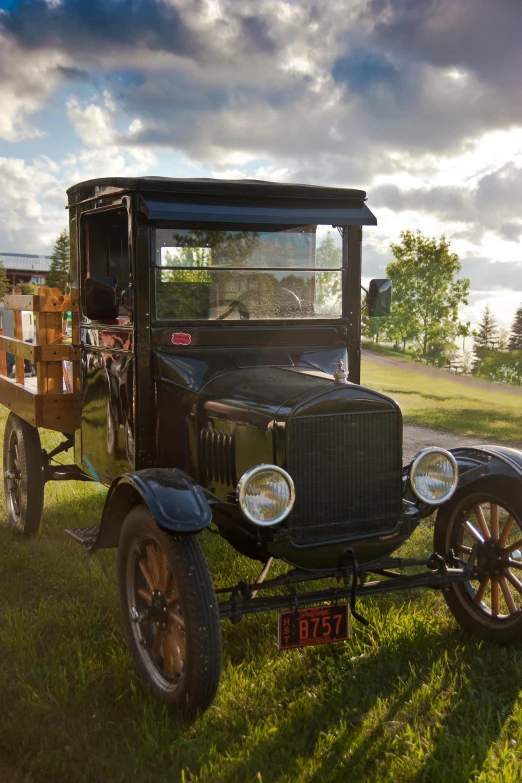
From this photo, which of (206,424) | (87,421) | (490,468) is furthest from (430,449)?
(87,421)

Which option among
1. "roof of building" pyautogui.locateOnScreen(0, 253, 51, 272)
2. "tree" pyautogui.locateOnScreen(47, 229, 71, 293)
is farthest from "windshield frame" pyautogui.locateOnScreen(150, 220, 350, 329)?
"roof of building" pyautogui.locateOnScreen(0, 253, 51, 272)

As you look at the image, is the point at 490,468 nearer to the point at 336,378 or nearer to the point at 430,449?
A: the point at 430,449

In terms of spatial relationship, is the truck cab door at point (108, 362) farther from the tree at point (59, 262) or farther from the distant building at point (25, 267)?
the distant building at point (25, 267)

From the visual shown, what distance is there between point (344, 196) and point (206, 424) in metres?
1.64

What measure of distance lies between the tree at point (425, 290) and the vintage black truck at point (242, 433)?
32412mm

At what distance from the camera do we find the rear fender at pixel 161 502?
3.22m

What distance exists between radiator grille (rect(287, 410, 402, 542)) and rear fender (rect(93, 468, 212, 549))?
18.8 inches

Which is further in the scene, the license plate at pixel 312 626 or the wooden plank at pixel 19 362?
the wooden plank at pixel 19 362

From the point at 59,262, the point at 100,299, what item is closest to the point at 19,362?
the point at 100,299

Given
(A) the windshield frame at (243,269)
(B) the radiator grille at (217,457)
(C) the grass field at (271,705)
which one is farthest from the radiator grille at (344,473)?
(A) the windshield frame at (243,269)

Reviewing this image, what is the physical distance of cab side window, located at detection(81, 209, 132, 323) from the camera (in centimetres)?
501

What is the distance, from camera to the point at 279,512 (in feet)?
11.0

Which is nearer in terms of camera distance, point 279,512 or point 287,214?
point 279,512

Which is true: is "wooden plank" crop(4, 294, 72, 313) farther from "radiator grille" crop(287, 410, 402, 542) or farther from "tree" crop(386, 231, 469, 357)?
"tree" crop(386, 231, 469, 357)
